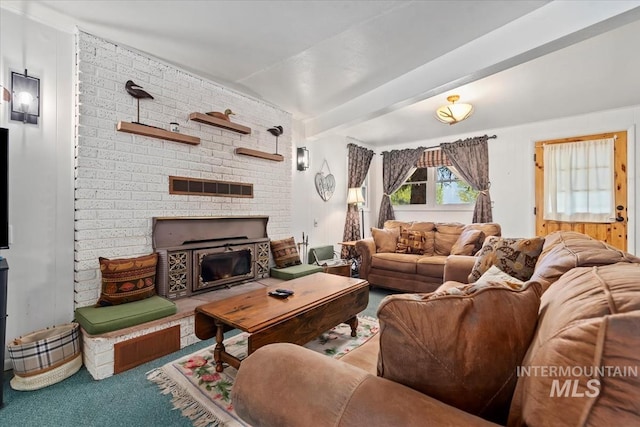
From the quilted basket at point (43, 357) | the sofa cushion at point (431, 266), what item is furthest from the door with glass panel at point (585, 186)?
the quilted basket at point (43, 357)

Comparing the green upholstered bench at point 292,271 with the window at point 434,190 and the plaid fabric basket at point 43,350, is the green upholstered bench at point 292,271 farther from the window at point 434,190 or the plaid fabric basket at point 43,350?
the window at point 434,190

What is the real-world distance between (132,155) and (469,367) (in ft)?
9.64

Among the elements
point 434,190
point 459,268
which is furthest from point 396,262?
point 434,190

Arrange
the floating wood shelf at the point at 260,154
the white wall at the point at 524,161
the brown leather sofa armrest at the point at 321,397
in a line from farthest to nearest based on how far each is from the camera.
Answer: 1. the white wall at the point at 524,161
2. the floating wood shelf at the point at 260,154
3. the brown leather sofa armrest at the point at 321,397

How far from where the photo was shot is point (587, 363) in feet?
1.65

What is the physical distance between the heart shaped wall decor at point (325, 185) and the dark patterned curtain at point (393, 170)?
1376 mm

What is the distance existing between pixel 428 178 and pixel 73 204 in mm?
5154

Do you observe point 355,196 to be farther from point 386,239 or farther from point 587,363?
point 587,363

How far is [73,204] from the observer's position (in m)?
2.29

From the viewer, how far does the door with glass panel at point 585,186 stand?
3785 millimetres

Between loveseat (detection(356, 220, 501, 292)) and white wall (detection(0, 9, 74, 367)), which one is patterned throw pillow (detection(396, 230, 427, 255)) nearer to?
loveseat (detection(356, 220, 501, 292))

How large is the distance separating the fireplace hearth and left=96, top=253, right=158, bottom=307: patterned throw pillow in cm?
16

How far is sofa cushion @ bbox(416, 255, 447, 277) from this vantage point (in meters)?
3.57

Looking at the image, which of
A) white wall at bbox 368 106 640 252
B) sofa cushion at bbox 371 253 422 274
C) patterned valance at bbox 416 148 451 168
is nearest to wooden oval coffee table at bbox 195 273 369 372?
sofa cushion at bbox 371 253 422 274
